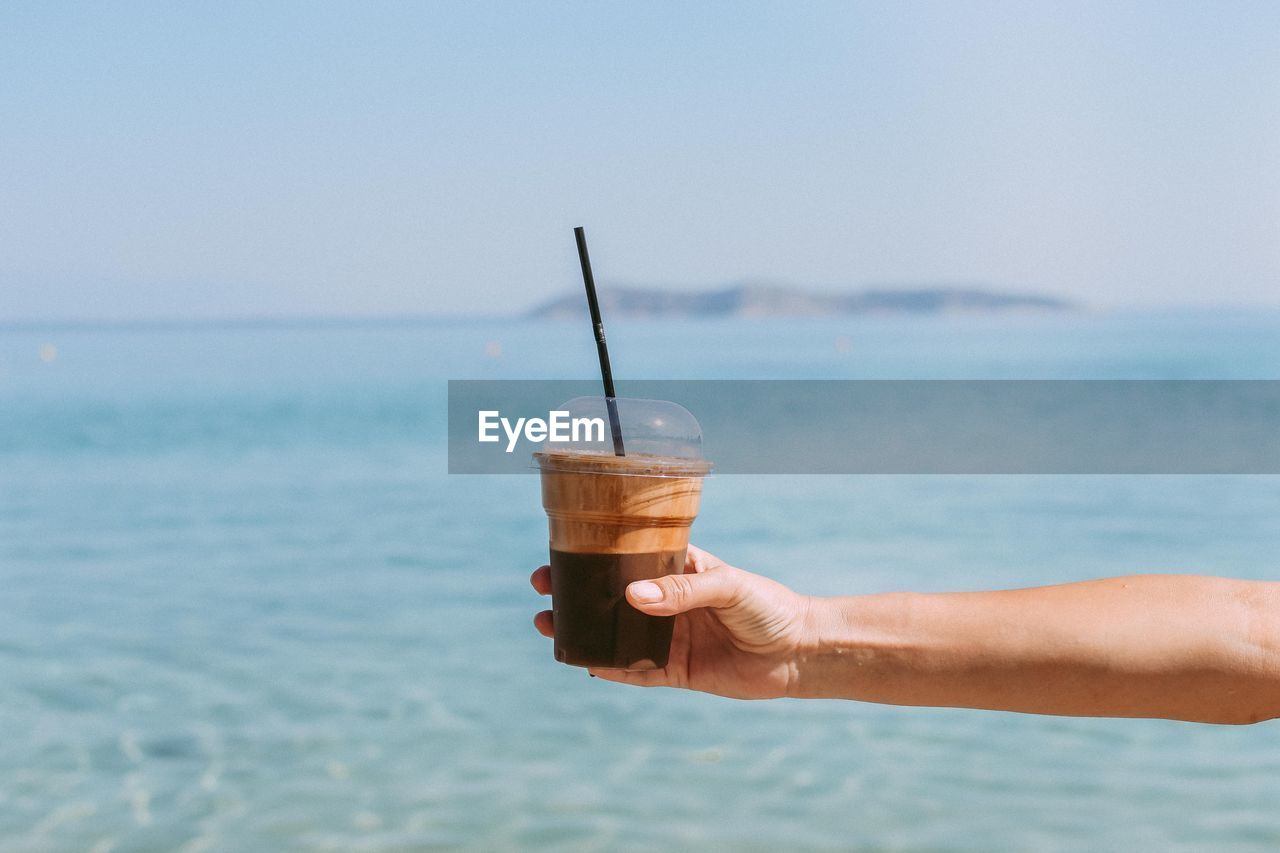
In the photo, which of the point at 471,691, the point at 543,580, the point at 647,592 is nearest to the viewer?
the point at 647,592

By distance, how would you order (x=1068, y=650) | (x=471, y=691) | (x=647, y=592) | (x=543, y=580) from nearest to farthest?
(x=647, y=592), (x=1068, y=650), (x=543, y=580), (x=471, y=691)

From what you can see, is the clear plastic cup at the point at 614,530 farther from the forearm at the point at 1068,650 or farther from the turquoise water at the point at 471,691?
the turquoise water at the point at 471,691

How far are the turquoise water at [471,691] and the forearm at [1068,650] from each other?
3146 millimetres

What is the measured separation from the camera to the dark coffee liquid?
5.58ft

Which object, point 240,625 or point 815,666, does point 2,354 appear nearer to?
point 240,625

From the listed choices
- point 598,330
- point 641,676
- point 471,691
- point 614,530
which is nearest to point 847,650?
point 641,676

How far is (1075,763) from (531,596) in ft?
13.5

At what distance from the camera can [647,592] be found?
5.37 ft

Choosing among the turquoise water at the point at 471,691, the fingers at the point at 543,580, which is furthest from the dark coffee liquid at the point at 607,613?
the turquoise water at the point at 471,691

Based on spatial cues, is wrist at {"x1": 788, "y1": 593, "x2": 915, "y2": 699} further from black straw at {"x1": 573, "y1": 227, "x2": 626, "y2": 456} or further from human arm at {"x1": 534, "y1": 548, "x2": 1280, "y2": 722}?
black straw at {"x1": 573, "y1": 227, "x2": 626, "y2": 456}

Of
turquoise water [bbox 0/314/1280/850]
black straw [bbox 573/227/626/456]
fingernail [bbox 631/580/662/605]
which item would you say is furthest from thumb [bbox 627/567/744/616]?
turquoise water [bbox 0/314/1280/850]

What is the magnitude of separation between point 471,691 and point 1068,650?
5.18 meters

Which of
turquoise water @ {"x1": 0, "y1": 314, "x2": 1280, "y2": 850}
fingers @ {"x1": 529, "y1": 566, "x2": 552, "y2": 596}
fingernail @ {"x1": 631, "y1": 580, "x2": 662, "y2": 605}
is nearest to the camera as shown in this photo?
fingernail @ {"x1": 631, "y1": 580, "x2": 662, "y2": 605}

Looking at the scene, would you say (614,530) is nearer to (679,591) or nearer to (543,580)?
(679,591)
